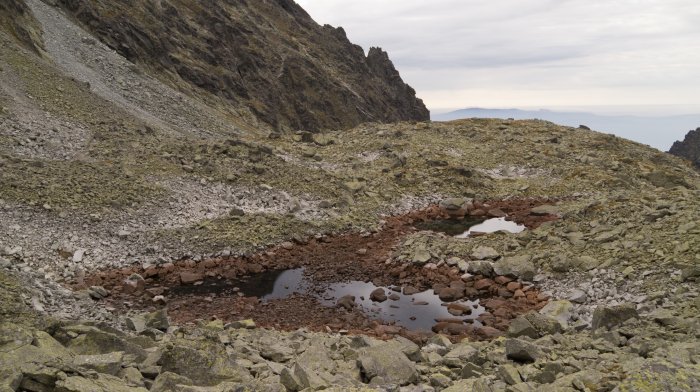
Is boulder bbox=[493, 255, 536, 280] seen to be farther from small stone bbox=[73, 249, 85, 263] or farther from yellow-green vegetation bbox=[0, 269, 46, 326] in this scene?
small stone bbox=[73, 249, 85, 263]

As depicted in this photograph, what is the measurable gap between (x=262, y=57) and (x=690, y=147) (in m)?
90.0

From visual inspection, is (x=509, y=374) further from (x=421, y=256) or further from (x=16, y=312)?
(x=421, y=256)

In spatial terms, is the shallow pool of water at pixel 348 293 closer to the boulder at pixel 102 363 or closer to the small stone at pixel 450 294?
the small stone at pixel 450 294

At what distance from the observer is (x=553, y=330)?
16406mm

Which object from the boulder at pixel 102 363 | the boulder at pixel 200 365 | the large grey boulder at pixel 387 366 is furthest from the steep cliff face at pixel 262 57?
the boulder at pixel 102 363

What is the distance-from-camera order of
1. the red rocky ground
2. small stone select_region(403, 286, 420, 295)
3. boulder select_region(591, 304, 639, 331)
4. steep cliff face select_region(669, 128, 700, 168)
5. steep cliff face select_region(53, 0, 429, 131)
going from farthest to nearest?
steep cliff face select_region(669, 128, 700, 168)
steep cliff face select_region(53, 0, 429, 131)
small stone select_region(403, 286, 420, 295)
the red rocky ground
boulder select_region(591, 304, 639, 331)

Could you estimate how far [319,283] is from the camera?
77.5 feet

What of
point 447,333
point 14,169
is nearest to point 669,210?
point 447,333

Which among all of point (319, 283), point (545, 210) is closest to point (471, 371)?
point (319, 283)

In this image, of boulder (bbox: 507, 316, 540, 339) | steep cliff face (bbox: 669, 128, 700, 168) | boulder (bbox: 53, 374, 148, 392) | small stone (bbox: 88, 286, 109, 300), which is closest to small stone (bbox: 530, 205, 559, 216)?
boulder (bbox: 507, 316, 540, 339)

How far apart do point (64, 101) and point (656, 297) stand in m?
37.3

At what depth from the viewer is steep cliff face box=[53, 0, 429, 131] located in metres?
60.0

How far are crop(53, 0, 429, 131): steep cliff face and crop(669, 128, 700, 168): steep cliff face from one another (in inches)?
2209

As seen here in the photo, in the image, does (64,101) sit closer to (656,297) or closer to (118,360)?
(118,360)
